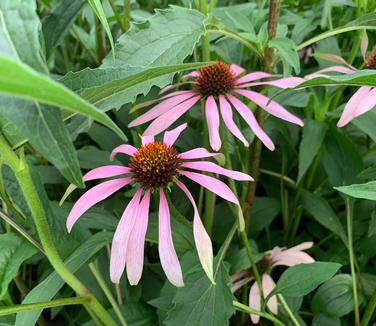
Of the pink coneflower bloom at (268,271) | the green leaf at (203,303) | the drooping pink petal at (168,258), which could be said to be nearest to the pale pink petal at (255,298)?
the pink coneflower bloom at (268,271)

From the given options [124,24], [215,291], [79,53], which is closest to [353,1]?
[124,24]

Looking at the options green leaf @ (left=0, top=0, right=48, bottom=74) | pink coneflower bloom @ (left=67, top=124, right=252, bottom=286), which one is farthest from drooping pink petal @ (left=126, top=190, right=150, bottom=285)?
green leaf @ (left=0, top=0, right=48, bottom=74)

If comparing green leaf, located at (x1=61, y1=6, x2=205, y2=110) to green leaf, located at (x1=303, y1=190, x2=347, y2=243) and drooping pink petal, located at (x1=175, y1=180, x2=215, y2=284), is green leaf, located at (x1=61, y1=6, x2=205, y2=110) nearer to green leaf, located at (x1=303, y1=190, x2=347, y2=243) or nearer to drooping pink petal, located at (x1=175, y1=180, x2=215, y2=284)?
drooping pink petal, located at (x1=175, y1=180, x2=215, y2=284)

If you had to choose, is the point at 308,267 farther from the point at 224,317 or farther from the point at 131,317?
the point at 131,317

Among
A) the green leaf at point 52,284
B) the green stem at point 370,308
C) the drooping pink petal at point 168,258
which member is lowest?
the green stem at point 370,308

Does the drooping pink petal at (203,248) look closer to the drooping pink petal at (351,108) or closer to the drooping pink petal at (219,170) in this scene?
the drooping pink petal at (219,170)
